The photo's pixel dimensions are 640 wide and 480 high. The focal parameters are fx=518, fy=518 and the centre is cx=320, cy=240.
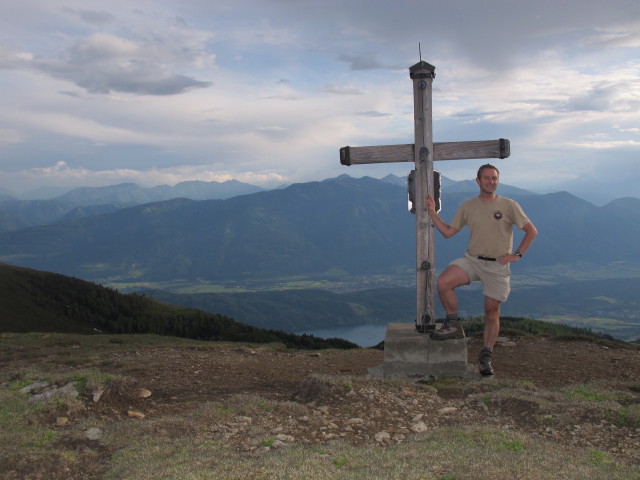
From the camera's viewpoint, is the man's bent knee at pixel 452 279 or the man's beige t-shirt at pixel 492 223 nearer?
the man's beige t-shirt at pixel 492 223

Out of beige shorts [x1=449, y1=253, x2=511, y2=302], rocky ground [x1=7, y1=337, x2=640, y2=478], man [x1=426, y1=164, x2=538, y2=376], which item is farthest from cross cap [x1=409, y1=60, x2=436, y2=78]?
rocky ground [x1=7, y1=337, x2=640, y2=478]

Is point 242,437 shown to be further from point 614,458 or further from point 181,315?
point 181,315

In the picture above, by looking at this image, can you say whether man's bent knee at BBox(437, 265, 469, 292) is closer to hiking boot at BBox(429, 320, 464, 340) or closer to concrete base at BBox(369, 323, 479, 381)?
hiking boot at BBox(429, 320, 464, 340)

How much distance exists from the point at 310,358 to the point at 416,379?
6.25m

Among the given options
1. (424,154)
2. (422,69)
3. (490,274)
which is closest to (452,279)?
(490,274)

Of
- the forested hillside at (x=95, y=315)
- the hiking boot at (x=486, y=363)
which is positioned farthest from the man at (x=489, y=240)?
the forested hillside at (x=95, y=315)

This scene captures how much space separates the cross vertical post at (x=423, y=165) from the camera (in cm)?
1275

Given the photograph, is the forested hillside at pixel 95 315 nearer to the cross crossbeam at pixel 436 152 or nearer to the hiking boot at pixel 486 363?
the hiking boot at pixel 486 363

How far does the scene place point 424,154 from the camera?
12867 millimetres

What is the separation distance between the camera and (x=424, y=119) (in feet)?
42.1

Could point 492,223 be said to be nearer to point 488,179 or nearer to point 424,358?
point 488,179

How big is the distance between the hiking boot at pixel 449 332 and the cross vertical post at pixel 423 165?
40 cm

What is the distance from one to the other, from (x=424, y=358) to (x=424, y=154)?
505 centimetres

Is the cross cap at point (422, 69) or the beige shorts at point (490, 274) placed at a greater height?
the cross cap at point (422, 69)
